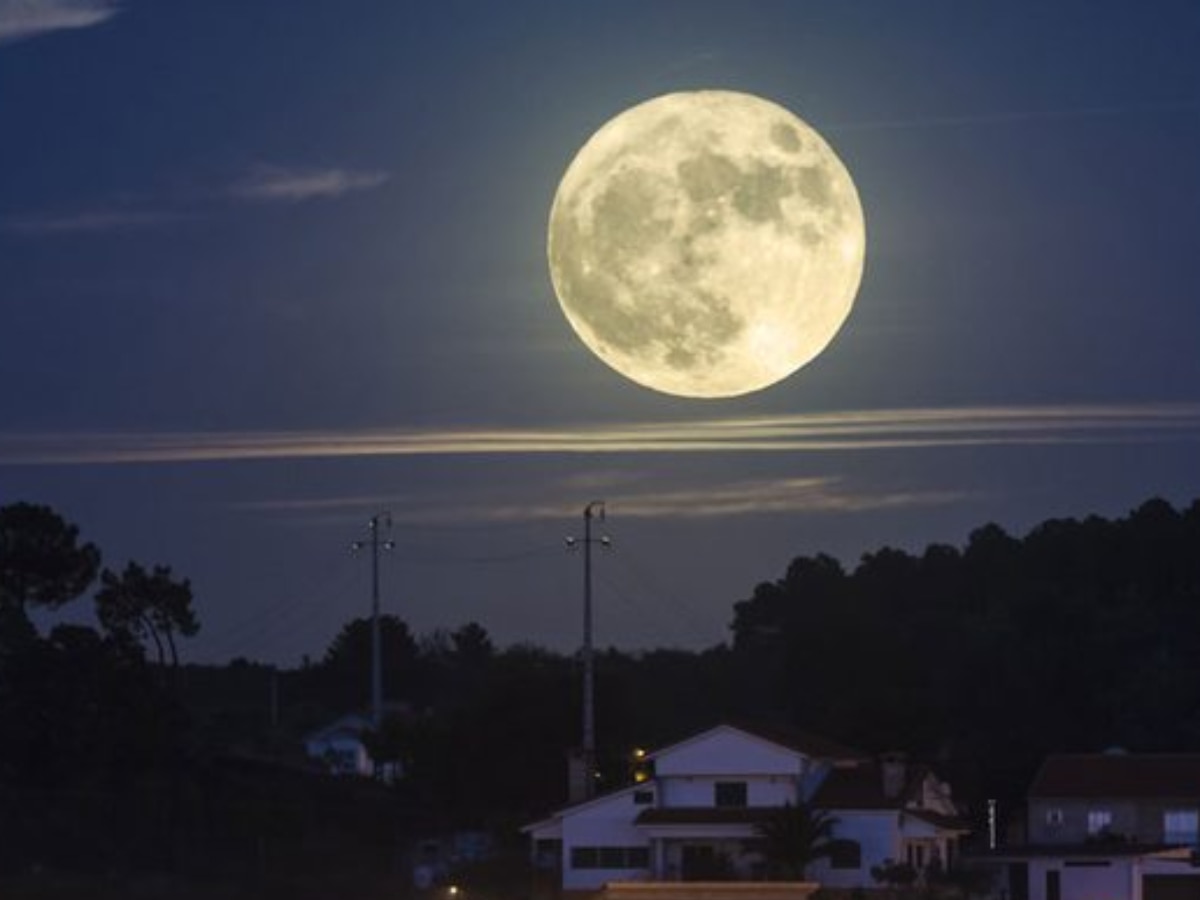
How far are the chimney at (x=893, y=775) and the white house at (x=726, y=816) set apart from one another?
0.12 feet

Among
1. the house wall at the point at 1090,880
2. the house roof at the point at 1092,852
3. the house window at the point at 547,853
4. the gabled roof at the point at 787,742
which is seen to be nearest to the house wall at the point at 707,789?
the gabled roof at the point at 787,742

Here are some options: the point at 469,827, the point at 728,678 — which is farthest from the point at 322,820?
the point at 728,678

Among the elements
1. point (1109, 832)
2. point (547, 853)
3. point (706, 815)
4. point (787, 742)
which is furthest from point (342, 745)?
point (706, 815)

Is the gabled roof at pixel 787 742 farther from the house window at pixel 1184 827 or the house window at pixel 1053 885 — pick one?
the house window at pixel 1184 827

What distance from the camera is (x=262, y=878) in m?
77.2

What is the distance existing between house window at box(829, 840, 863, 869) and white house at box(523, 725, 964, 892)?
25mm

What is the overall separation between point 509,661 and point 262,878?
32.2 metres

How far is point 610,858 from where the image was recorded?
3255 inches

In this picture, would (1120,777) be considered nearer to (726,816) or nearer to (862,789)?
(862,789)

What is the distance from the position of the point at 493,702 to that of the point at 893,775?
14.8 m

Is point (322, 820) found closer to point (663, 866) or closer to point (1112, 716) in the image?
point (663, 866)

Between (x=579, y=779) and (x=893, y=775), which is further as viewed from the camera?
(x=579, y=779)

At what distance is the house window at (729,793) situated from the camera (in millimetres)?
83500

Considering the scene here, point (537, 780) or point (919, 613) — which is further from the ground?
point (919, 613)
